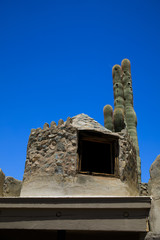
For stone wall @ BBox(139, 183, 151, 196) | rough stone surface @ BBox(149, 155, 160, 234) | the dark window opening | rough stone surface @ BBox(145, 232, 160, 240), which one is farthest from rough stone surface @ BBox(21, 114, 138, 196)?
stone wall @ BBox(139, 183, 151, 196)

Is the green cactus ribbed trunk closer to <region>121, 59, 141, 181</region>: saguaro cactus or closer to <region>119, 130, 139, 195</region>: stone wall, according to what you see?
<region>121, 59, 141, 181</region>: saguaro cactus

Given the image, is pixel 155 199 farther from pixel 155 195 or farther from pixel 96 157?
pixel 96 157

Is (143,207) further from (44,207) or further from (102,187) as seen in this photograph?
(102,187)

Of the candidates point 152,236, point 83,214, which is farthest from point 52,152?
point 152,236

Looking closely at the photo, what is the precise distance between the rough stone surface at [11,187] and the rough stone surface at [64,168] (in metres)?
1.97

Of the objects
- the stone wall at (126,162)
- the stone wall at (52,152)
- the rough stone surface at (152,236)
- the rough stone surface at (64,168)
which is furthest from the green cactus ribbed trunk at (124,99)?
the rough stone surface at (152,236)

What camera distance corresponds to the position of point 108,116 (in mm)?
15102

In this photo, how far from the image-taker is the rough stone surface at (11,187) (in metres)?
8.40

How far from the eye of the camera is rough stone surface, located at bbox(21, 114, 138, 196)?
6.20m

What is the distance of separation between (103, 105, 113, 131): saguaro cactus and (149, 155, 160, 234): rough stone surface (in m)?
10.4

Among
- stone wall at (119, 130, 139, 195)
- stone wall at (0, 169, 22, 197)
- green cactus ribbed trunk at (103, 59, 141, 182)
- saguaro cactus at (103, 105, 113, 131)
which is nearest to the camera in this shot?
stone wall at (119, 130, 139, 195)

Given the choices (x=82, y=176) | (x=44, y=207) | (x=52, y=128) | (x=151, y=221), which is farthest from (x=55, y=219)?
(x=52, y=128)

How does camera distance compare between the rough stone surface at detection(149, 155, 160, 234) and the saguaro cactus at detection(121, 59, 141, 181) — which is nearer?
the rough stone surface at detection(149, 155, 160, 234)

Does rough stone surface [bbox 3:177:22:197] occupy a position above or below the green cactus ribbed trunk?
below
